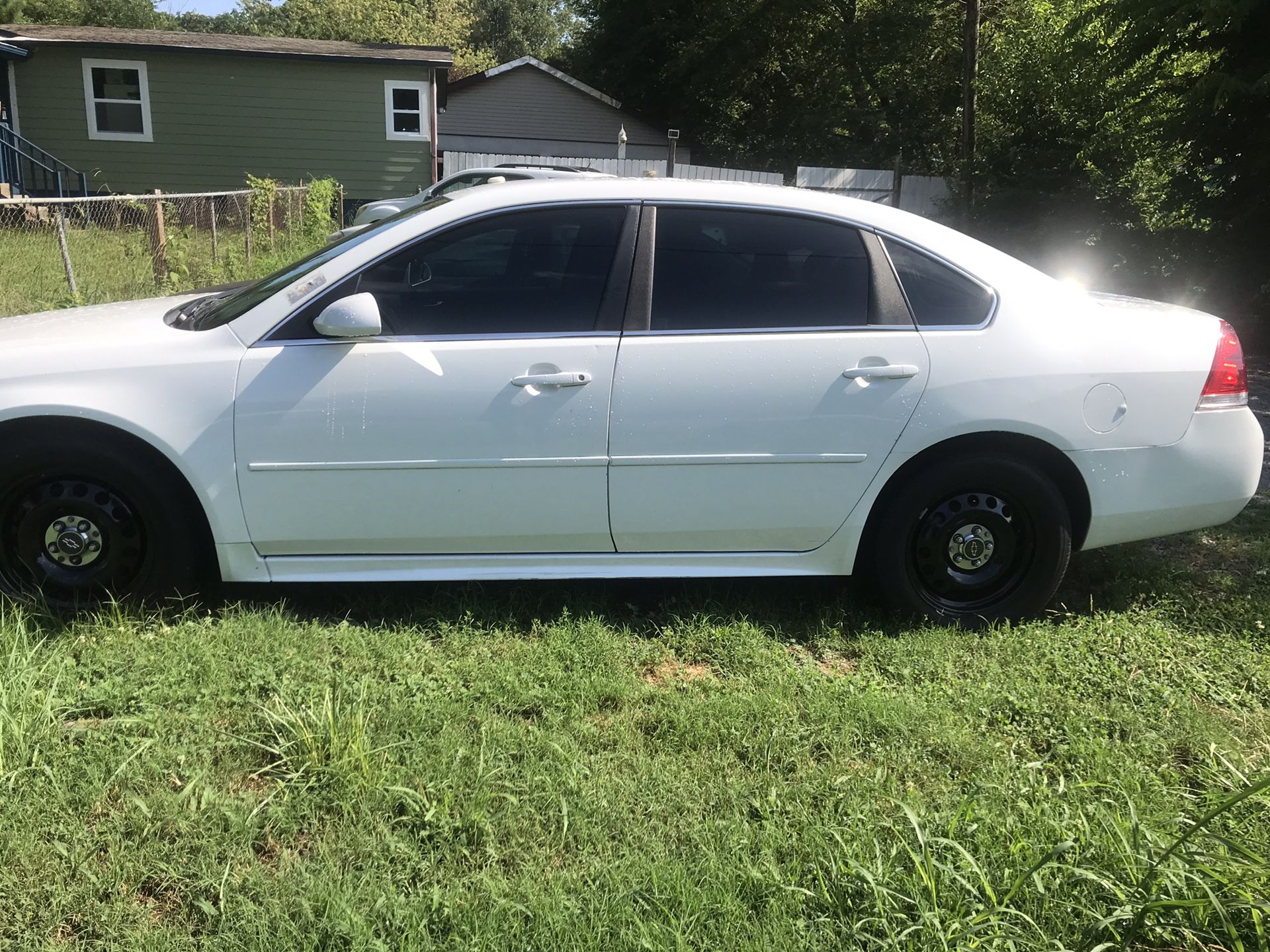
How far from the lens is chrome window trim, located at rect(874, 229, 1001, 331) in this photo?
360 cm

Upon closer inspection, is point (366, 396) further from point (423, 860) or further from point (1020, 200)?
point (1020, 200)

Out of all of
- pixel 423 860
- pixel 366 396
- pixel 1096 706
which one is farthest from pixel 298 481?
pixel 1096 706

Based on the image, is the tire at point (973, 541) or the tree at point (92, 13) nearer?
the tire at point (973, 541)

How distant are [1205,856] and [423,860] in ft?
6.12


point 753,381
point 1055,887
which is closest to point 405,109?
point 753,381

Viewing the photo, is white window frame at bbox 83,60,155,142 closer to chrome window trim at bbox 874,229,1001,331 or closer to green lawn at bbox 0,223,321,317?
green lawn at bbox 0,223,321,317

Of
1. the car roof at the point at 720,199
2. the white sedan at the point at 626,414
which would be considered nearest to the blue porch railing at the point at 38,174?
the white sedan at the point at 626,414

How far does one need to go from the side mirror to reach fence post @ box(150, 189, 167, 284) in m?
7.10

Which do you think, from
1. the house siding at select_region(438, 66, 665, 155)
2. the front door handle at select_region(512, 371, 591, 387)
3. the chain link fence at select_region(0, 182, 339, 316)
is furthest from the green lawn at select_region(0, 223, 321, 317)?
the house siding at select_region(438, 66, 665, 155)

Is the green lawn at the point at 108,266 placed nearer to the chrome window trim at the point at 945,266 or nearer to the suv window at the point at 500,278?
the suv window at the point at 500,278

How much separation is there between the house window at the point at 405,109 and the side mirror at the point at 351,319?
62.5 ft

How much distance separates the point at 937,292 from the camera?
3.63m

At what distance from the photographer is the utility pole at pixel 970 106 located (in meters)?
19.3

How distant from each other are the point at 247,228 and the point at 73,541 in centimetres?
925
